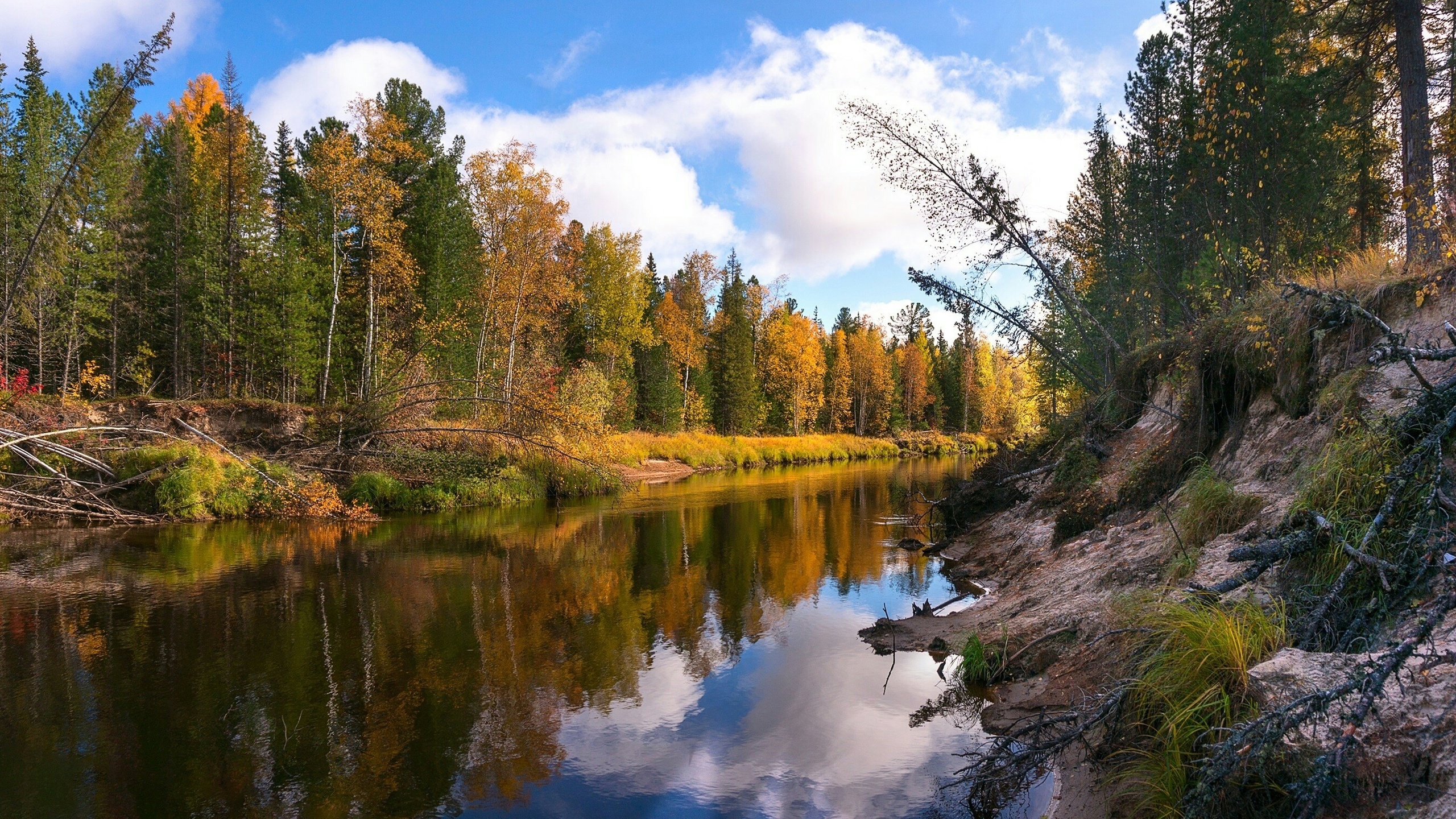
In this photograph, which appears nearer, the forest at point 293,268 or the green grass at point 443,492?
the green grass at point 443,492

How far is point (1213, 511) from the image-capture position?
21.9ft

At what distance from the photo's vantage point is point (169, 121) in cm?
3647

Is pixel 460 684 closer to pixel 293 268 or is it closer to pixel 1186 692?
pixel 1186 692

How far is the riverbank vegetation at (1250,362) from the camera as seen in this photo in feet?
12.0

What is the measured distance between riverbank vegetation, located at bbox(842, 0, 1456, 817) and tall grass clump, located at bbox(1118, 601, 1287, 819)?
0.02m

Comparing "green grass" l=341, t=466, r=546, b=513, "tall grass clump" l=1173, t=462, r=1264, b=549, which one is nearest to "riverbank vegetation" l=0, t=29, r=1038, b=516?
"green grass" l=341, t=466, r=546, b=513

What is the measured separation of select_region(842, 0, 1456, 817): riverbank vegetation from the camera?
365cm

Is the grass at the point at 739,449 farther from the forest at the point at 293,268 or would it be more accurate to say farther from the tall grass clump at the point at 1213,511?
the tall grass clump at the point at 1213,511

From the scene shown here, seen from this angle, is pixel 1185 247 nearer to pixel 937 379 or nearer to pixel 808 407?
pixel 808 407

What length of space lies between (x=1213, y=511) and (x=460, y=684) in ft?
24.8

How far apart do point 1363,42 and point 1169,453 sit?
327 inches

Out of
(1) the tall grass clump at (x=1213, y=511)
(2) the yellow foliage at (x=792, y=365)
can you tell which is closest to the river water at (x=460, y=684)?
(1) the tall grass clump at (x=1213, y=511)

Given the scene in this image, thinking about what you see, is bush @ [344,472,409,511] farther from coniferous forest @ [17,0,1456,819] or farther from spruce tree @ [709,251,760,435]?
spruce tree @ [709,251,760,435]

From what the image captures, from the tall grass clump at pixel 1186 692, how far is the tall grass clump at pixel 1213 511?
2.26 m
